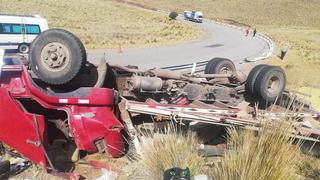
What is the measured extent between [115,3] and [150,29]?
26162 mm

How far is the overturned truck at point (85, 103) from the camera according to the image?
6.28 meters

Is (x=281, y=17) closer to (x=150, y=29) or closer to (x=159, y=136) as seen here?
(x=150, y=29)

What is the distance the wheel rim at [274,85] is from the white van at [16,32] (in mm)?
20199

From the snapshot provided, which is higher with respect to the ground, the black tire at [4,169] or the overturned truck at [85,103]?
the overturned truck at [85,103]

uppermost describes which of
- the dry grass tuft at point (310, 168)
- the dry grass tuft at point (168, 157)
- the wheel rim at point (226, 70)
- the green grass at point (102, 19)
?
the wheel rim at point (226, 70)

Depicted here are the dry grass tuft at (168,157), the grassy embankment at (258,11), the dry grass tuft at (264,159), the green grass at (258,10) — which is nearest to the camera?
the dry grass tuft at (264,159)

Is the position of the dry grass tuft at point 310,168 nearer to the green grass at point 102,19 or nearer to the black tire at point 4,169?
the black tire at point 4,169

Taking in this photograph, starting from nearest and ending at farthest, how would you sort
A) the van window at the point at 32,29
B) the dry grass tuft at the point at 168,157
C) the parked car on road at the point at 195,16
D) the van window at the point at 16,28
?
the dry grass tuft at the point at 168,157, the van window at the point at 16,28, the van window at the point at 32,29, the parked car on road at the point at 195,16

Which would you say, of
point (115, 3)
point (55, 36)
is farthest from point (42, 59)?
point (115, 3)

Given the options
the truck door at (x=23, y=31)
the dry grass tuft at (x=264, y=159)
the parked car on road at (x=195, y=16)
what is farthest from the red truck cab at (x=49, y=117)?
the parked car on road at (x=195, y=16)

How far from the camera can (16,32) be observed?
27.1 metres

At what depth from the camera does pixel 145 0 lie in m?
89.8

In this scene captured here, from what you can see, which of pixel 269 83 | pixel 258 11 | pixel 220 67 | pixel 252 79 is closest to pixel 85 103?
pixel 252 79

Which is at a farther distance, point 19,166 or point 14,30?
point 14,30
